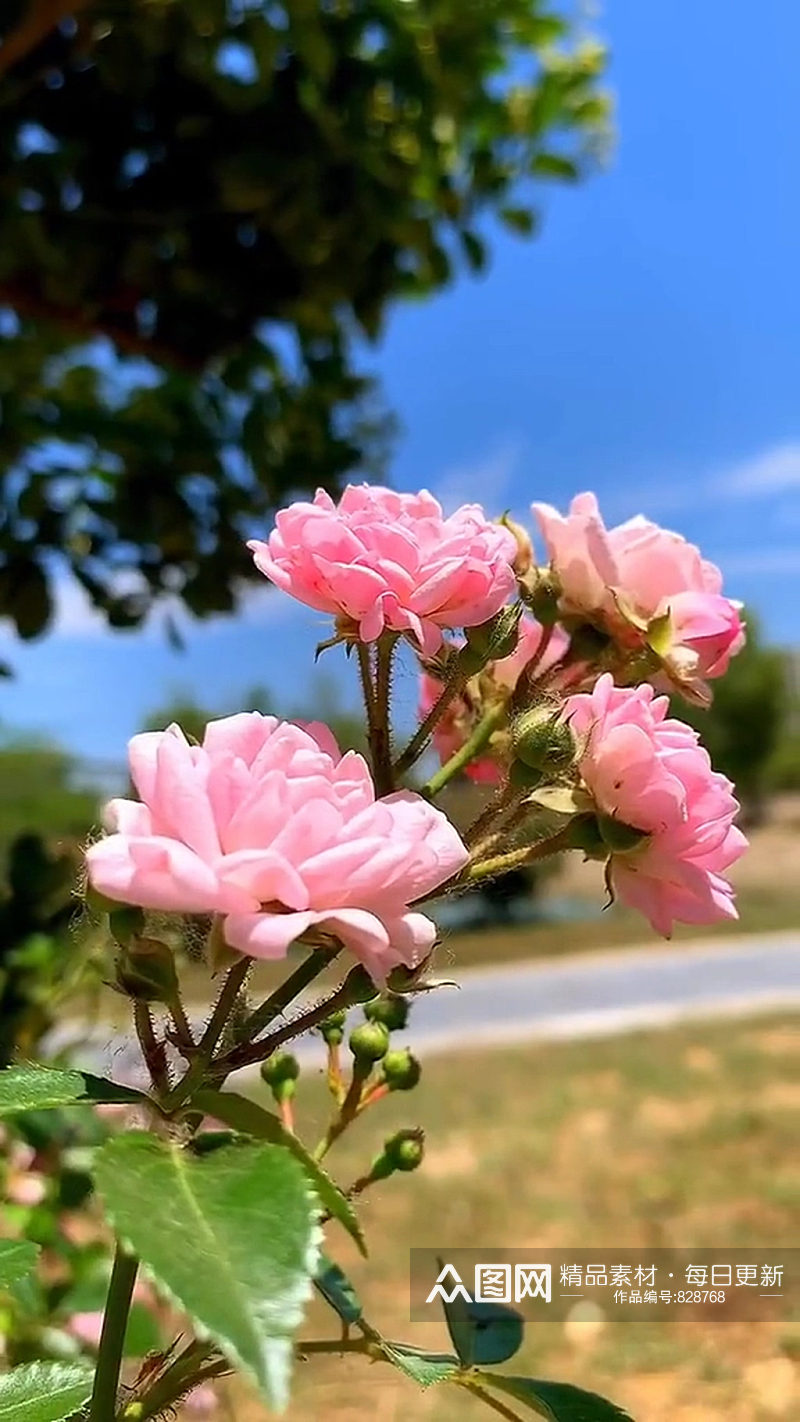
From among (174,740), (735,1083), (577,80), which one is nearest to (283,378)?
(577,80)

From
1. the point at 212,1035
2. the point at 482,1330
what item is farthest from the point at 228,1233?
the point at 482,1330

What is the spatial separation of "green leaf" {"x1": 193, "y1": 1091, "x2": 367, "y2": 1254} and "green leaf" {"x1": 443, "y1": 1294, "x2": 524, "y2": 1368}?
17 centimetres

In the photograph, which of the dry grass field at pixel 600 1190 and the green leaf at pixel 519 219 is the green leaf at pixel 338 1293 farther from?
the green leaf at pixel 519 219

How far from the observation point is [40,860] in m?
0.82

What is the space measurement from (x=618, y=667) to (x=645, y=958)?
180 inches

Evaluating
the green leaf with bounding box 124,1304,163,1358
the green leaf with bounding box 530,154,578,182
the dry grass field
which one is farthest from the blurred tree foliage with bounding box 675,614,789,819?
the green leaf with bounding box 124,1304,163,1358

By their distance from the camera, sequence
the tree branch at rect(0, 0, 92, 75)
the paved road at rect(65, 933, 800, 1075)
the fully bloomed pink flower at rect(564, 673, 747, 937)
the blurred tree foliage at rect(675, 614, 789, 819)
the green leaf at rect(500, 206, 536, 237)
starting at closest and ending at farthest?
1. the fully bloomed pink flower at rect(564, 673, 747, 937)
2. the tree branch at rect(0, 0, 92, 75)
3. the green leaf at rect(500, 206, 536, 237)
4. the paved road at rect(65, 933, 800, 1075)
5. the blurred tree foliage at rect(675, 614, 789, 819)

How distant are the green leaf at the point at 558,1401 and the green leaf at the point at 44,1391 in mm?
111

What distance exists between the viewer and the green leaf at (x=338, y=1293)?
1.32 feet

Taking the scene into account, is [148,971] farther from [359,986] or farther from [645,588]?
[645,588]

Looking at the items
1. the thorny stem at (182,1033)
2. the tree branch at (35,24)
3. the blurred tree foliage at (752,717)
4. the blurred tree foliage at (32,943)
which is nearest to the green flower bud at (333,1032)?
the thorny stem at (182,1033)

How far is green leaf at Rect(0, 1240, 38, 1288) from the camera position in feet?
1.05

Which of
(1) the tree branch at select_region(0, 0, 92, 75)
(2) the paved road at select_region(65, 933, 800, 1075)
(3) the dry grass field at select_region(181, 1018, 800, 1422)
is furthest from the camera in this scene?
(2) the paved road at select_region(65, 933, 800, 1075)

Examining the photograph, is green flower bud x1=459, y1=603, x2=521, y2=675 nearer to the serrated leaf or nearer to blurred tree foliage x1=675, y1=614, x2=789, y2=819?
the serrated leaf
